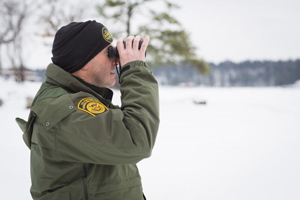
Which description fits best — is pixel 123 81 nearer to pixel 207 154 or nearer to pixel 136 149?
pixel 136 149

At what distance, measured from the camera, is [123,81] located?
3.17 feet

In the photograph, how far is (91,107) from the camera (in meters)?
0.90

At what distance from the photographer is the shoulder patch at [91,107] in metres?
0.88

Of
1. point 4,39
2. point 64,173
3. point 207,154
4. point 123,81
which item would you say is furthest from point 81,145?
point 4,39

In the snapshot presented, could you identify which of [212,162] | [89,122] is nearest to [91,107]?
[89,122]

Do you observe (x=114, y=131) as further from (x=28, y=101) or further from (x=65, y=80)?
(x=28, y=101)

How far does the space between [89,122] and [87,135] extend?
5 centimetres

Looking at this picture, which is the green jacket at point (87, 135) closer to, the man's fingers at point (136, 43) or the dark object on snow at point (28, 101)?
the man's fingers at point (136, 43)

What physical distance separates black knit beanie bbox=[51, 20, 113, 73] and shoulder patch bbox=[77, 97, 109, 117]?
0.22 metres

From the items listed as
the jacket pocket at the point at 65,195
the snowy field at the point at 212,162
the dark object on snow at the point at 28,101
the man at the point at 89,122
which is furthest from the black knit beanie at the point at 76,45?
the dark object on snow at the point at 28,101

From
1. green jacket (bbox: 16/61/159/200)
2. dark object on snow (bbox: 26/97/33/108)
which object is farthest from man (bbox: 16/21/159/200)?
dark object on snow (bbox: 26/97/33/108)

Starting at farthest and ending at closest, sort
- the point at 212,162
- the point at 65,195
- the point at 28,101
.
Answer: the point at 28,101
the point at 212,162
the point at 65,195

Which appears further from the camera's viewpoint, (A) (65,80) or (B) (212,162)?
(B) (212,162)

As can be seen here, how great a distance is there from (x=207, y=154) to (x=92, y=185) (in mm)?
3195
